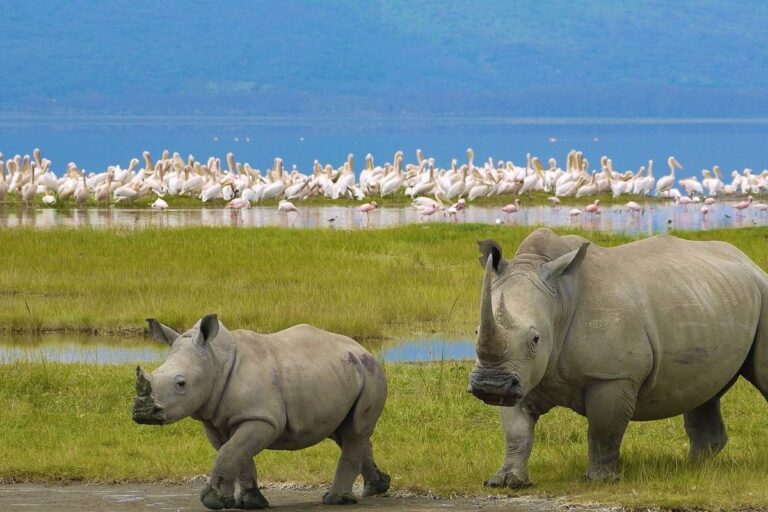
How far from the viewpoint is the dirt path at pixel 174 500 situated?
25.7 ft

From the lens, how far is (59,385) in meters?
12.0

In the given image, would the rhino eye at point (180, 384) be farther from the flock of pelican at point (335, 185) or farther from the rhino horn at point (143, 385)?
the flock of pelican at point (335, 185)

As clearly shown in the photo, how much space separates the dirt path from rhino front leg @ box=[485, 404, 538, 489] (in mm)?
213

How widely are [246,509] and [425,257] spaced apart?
15.0 m

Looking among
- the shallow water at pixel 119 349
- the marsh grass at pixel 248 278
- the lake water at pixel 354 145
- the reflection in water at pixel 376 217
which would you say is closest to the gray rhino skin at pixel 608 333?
the shallow water at pixel 119 349

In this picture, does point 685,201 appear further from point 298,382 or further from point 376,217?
point 298,382

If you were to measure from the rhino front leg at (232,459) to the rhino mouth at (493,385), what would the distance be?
0.96 m

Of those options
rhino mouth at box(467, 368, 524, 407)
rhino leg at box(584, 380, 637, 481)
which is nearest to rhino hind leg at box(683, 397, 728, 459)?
rhino leg at box(584, 380, 637, 481)

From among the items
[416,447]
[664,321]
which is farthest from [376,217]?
[664,321]

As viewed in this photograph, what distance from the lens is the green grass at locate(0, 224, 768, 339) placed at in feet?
55.4

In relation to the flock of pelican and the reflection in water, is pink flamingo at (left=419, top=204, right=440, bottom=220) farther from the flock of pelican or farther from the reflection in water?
the flock of pelican

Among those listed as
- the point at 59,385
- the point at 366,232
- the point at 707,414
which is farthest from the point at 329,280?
the point at 707,414

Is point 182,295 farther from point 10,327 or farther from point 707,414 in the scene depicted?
point 707,414

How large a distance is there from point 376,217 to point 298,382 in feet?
Answer: 94.2
